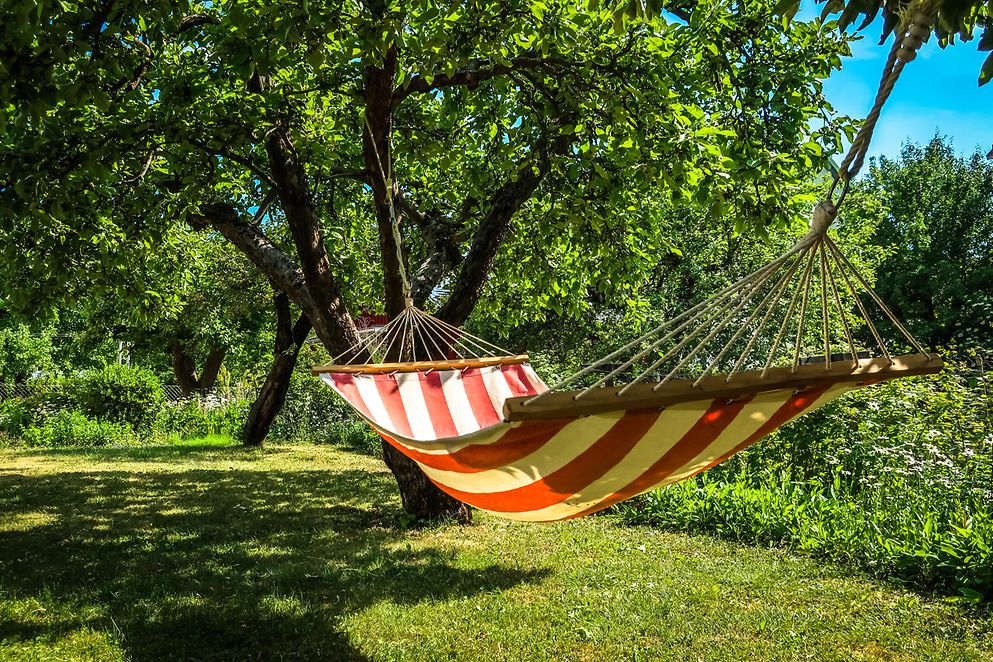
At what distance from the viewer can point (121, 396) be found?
11.2m

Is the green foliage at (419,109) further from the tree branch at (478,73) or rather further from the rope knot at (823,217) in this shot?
the rope knot at (823,217)

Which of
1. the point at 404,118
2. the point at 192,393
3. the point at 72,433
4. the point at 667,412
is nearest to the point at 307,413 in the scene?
the point at 72,433

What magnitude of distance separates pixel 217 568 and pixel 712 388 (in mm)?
3255

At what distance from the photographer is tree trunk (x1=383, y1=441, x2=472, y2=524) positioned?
4.98 meters

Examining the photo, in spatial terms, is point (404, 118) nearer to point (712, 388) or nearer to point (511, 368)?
point (511, 368)

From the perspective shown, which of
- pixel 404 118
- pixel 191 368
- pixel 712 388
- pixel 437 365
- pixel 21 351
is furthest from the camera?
pixel 21 351

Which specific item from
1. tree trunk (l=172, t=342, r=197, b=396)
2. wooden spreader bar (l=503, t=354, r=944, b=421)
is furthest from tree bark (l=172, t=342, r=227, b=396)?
wooden spreader bar (l=503, t=354, r=944, b=421)

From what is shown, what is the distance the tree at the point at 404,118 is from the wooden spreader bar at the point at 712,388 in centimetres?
140

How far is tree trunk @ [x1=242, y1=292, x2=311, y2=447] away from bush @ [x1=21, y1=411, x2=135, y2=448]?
220cm

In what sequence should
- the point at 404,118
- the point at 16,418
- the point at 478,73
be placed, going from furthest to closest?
the point at 16,418
the point at 404,118
the point at 478,73

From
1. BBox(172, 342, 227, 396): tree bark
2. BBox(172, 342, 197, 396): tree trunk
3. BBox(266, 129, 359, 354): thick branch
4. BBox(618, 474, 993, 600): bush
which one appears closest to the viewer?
BBox(618, 474, 993, 600): bush

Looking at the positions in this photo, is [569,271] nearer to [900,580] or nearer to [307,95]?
[307,95]

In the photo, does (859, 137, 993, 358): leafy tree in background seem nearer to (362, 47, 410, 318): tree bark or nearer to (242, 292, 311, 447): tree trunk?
(242, 292, 311, 447): tree trunk

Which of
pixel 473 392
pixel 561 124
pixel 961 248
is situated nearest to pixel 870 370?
pixel 473 392
